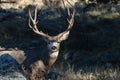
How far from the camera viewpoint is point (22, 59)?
36.6 feet

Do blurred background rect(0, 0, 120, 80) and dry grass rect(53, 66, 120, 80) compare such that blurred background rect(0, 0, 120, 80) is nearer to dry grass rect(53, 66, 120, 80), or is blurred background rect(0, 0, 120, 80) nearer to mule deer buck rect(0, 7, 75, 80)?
dry grass rect(53, 66, 120, 80)

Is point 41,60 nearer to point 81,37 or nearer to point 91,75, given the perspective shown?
point 91,75

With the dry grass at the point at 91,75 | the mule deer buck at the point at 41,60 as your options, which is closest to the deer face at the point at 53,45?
the mule deer buck at the point at 41,60

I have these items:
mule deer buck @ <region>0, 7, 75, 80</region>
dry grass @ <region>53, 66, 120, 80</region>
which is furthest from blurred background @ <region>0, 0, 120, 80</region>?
mule deer buck @ <region>0, 7, 75, 80</region>

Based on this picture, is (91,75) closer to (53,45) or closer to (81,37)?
(53,45)

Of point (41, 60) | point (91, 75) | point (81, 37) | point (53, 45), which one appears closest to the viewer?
point (53, 45)

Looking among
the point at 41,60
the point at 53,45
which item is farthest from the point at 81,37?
the point at 53,45

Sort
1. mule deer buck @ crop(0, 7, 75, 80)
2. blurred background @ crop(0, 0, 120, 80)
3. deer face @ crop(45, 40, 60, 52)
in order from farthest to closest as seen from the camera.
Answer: blurred background @ crop(0, 0, 120, 80) → mule deer buck @ crop(0, 7, 75, 80) → deer face @ crop(45, 40, 60, 52)

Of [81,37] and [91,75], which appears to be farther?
[81,37]

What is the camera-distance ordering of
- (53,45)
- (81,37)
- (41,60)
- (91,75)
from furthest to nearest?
(81,37)
(91,75)
(41,60)
(53,45)

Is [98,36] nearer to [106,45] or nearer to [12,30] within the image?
[106,45]

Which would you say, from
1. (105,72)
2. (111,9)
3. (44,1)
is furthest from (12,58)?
(44,1)

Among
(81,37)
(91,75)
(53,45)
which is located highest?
(53,45)

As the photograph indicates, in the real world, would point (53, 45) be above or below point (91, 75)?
above
